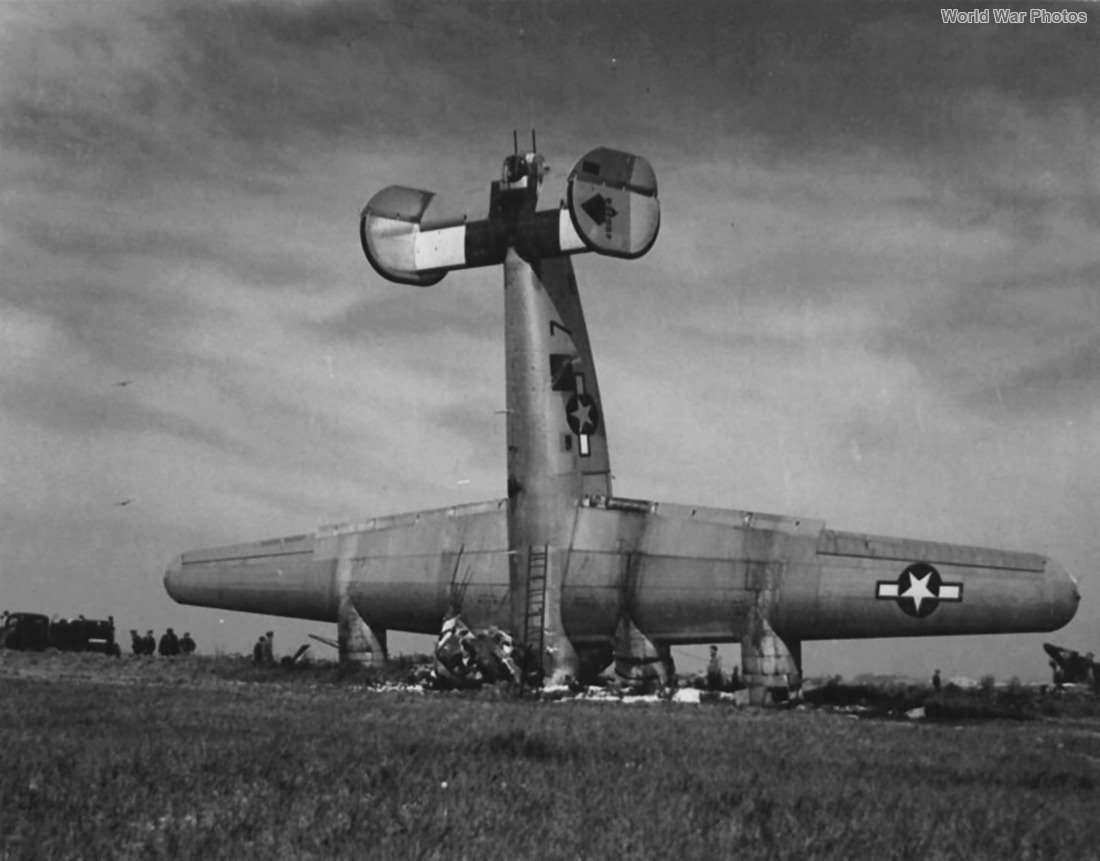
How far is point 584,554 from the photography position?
37.7 meters

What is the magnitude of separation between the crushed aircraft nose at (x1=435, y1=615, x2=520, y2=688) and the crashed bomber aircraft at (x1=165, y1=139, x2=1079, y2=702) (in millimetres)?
→ 779

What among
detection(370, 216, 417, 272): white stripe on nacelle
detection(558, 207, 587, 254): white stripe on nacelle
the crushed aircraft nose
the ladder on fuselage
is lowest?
the crushed aircraft nose

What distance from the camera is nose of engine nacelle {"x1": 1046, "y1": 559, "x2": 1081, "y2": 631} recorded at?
32.1 meters

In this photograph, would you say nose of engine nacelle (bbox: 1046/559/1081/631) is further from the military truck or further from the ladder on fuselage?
the military truck

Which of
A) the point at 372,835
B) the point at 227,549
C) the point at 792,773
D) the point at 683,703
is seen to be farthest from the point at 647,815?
the point at 227,549

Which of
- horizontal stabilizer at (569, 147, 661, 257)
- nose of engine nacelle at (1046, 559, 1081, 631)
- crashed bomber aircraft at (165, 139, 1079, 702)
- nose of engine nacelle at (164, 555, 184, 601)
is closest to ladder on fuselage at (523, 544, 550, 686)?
crashed bomber aircraft at (165, 139, 1079, 702)

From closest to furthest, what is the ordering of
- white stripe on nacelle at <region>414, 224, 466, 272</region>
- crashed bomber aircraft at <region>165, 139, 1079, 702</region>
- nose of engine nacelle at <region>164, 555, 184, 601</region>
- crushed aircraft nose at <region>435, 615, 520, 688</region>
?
crashed bomber aircraft at <region>165, 139, 1079, 702</region> → crushed aircraft nose at <region>435, 615, 520, 688</region> → white stripe on nacelle at <region>414, 224, 466, 272</region> → nose of engine nacelle at <region>164, 555, 184, 601</region>

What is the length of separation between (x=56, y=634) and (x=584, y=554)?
27453mm

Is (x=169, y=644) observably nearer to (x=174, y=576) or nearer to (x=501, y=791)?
(x=174, y=576)

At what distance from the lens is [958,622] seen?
3303 cm

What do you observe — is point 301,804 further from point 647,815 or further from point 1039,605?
point 1039,605

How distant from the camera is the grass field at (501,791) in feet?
33.8

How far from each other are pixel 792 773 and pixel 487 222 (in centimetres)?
2641

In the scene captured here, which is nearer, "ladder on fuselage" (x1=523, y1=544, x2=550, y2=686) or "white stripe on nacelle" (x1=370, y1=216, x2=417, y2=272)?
"ladder on fuselage" (x1=523, y1=544, x2=550, y2=686)
